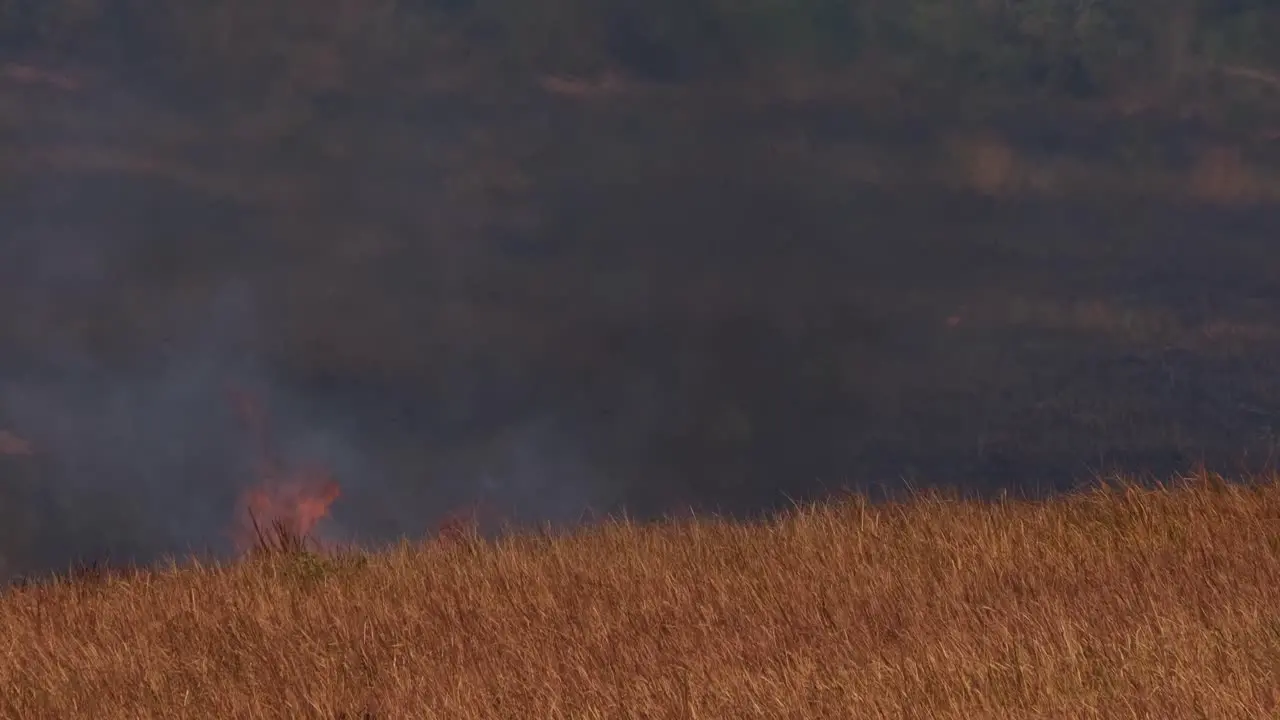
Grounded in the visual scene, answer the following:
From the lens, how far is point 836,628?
910cm

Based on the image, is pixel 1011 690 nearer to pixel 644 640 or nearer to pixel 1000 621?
pixel 1000 621

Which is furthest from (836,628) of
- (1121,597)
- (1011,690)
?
(1011,690)

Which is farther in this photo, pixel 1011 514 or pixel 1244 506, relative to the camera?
pixel 1011 514

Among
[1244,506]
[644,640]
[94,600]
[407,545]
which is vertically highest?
A: [94,600]

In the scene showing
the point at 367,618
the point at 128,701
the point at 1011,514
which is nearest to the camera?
the point at 128,701

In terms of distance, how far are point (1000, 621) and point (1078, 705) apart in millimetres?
1808

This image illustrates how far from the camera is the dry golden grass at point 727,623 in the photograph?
7.15 meters

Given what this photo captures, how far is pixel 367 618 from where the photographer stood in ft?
33.2

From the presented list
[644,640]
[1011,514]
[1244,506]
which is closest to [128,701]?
[644,640]

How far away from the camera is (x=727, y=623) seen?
9453 mm

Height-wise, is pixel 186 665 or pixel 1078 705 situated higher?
pixel 186 665

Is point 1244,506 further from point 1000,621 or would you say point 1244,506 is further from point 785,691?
point 785,691

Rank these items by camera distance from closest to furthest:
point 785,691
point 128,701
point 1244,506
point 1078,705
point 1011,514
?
1. point 1078,705
2. point 785,691
3. point 128,701
4. point 1244,506
5. point 1011,514

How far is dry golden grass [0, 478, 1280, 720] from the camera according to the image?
715 cm
